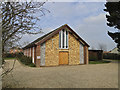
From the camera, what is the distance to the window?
17.4 m

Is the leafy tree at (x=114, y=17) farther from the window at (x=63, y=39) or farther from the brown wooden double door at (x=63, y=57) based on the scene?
the brown wooden double door at (x=63, y=57)

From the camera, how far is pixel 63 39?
17.6 meters

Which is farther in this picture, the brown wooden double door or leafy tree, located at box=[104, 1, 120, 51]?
leafy tree, located at box=[104, 1, 120, 51]

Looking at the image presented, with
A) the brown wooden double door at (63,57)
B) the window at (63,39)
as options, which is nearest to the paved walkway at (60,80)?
the brown wooden double door at (63,57)

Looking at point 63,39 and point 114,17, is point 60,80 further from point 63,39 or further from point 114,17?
point 114,17

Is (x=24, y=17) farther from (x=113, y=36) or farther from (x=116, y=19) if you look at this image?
(x=113, y=36)

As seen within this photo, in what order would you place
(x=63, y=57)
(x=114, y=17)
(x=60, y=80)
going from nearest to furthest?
(x=60, y=80)
(x=63, y=57)
(x=114, y=17)

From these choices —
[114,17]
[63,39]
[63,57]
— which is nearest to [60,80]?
[63,57]

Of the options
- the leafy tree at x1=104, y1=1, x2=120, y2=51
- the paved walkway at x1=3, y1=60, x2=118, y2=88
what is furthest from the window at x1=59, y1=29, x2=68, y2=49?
the leafy tree at x1=104, y1=1, x2=120, y2=51

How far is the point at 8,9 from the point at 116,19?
24270 millimetres

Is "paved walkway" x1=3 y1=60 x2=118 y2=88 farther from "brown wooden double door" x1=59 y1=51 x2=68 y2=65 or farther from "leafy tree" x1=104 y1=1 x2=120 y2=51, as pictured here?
"leafy tree" x1=104 y1=1 x2=120 y2=51

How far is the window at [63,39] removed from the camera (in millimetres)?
17438

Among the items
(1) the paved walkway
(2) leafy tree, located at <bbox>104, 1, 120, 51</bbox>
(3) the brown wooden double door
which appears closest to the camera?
(1) the paved walkway

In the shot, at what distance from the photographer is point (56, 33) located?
17219 millimetres
